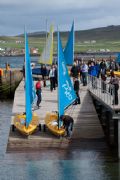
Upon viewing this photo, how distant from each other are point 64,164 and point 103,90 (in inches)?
331

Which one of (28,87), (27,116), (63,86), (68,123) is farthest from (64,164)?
(28,87)

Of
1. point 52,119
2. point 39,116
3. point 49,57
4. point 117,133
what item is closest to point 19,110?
point 39,116

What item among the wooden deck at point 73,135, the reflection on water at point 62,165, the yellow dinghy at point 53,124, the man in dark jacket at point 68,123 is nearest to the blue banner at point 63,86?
the man in dark jacket at point 68,123

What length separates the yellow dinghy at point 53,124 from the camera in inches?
1463

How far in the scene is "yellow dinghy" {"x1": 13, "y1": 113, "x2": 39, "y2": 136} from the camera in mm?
37375

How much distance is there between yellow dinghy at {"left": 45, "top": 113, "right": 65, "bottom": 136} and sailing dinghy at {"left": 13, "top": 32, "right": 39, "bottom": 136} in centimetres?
62

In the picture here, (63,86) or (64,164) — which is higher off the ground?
(63,86)

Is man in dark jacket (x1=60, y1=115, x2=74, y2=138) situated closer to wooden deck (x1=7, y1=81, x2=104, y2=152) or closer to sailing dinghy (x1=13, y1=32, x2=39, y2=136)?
wooden deck (x1=7, y1=81, x2=104, y2=152)

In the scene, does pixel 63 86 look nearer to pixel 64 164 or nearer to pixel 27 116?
pixel 27 116

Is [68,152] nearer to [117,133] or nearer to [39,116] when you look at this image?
[117,133]

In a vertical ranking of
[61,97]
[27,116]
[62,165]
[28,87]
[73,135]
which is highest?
[28,87]

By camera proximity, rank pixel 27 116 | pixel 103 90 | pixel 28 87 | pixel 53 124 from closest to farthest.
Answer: pixel 27 116
pixel 53 124
pixel 28 87
pixel 103 90

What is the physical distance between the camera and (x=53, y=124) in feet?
123

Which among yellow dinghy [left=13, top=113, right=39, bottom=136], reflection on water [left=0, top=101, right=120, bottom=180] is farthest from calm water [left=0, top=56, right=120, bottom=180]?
yellow dinghy [left=13, top=113, right=39, bottom=136]
